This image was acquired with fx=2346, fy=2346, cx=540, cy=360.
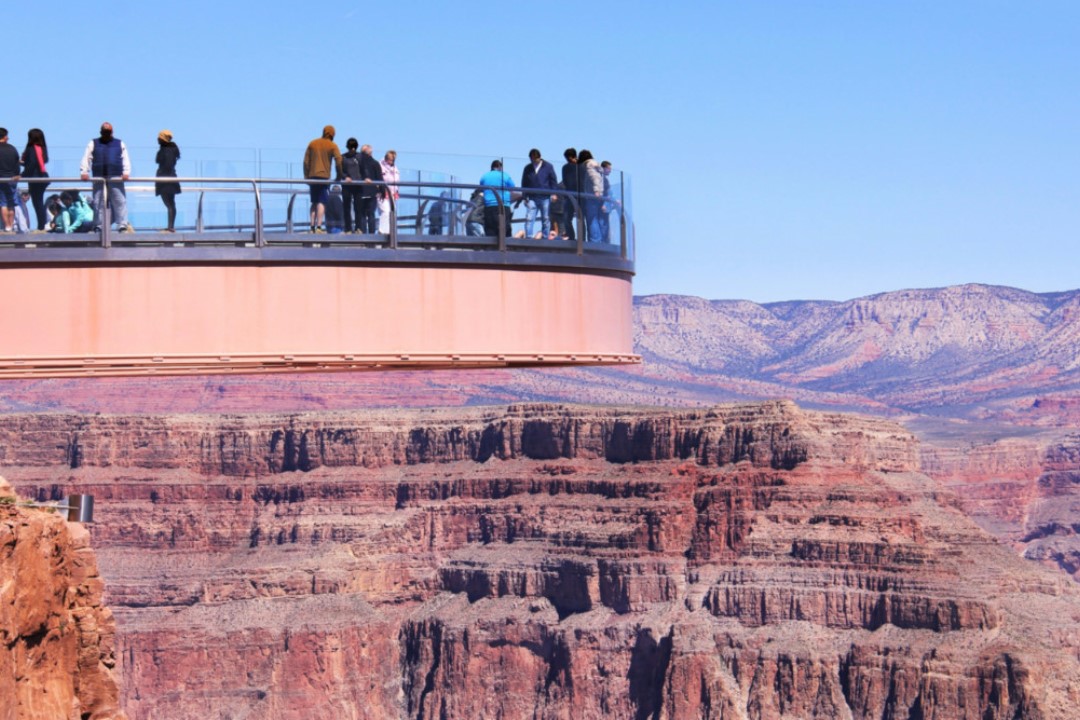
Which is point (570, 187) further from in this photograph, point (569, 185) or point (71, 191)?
point (71, 191)

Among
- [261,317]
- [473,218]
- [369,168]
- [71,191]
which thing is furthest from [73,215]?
→ [473,218]

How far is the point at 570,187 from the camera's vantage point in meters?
32.4

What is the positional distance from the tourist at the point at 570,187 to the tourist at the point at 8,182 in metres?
7.24

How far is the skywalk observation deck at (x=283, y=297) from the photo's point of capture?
27.8 meters

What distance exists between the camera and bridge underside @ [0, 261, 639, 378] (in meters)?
27.8

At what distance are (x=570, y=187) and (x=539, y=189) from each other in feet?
4.01

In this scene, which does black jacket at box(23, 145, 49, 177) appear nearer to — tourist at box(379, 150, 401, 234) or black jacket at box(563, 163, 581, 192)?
tourist at box(379, 150, 401, 234)

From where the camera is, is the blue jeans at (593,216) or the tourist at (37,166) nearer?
the tourist at (37,166)

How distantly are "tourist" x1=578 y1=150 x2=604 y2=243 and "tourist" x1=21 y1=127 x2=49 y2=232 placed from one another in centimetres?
711

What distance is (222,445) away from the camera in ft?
601

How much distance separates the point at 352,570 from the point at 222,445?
1658cm

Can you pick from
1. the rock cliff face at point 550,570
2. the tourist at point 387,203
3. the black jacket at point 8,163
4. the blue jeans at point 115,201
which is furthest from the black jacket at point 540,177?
the rock cliff face at point 550,570

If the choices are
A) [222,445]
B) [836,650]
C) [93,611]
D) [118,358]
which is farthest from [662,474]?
[118,358]

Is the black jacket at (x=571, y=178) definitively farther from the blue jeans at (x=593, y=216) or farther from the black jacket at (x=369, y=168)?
the black jacket at (x=369, y=168)
